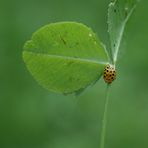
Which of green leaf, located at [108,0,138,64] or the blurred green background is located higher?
green leaf, located at [108,0,138,64]

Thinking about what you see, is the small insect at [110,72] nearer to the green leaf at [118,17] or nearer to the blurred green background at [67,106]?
the green leaf at [118,17]

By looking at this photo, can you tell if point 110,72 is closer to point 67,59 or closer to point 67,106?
point 67,59

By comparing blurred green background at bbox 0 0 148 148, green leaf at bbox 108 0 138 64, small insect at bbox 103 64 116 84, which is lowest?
blurred green background at bbox 0 0 148 148

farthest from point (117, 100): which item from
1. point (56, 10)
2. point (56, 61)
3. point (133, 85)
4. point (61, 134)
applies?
point (56, 61)

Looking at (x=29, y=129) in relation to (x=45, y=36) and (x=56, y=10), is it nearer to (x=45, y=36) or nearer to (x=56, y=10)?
(x=56, y=10)

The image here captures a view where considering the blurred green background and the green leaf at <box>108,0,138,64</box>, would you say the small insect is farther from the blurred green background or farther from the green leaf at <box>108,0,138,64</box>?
the blurred green background

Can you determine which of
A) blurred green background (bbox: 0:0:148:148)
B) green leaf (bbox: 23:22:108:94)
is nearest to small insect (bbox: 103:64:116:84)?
green leaf (bbox: 23:22:108:94)
